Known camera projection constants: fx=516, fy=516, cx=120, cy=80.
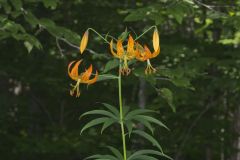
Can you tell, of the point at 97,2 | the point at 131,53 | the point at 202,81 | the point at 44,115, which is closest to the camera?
the point at 131,53

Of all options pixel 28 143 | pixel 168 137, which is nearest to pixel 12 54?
pixel 28 143

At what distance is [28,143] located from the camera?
7.97 meters

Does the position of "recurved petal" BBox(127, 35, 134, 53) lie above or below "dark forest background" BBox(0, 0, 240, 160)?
above

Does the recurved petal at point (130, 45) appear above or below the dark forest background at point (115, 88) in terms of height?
above

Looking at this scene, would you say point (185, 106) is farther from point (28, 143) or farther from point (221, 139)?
point (28, 143)

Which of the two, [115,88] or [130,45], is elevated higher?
[130,45]

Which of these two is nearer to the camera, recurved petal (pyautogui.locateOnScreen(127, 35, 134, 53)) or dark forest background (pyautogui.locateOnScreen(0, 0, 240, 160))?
recurved petal (pyautogui.locateOnScreen(127, 35, 134, 53))

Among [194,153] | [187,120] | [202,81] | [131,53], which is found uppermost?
[131,53]

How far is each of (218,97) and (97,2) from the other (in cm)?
243

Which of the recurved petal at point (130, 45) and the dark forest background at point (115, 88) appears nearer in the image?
the recurved petal at point (130, 45)

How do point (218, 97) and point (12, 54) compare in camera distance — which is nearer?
point (218, 97)

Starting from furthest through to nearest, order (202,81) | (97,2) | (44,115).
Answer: (44,115), (97,2), (202,81)

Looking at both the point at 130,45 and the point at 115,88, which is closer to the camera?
the point at 130,45

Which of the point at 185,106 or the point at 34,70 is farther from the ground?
the point at 34,70
